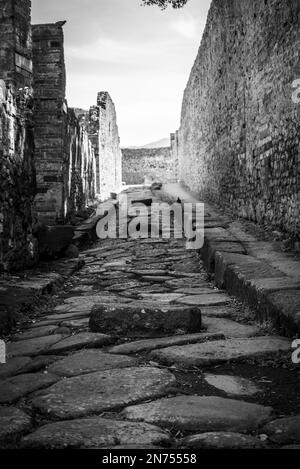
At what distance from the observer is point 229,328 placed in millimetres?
2916

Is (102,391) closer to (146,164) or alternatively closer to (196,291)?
(196,291)

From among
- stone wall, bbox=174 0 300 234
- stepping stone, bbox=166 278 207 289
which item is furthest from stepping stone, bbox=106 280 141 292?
stone wall, bbox=174 0 300 234

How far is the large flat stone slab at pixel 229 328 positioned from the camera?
2.78 meters

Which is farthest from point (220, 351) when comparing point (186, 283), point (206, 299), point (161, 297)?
point (186, 283)

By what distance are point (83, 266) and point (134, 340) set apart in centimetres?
320

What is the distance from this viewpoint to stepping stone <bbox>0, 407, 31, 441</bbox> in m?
1.55

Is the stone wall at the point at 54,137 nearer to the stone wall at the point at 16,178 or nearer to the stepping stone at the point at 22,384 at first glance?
the stone wall at the point at 16,178

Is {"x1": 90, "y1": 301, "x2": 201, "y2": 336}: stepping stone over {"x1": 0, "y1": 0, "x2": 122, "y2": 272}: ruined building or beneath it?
beneath

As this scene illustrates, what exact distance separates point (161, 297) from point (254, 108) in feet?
11.8

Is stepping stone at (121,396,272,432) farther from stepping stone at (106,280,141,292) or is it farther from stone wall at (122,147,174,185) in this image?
stone wall at (122,147,174,185)

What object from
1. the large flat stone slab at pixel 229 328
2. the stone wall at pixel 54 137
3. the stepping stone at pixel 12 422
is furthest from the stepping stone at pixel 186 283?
the stone wall at pixel 54 137

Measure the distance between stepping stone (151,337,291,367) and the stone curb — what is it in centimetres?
16
